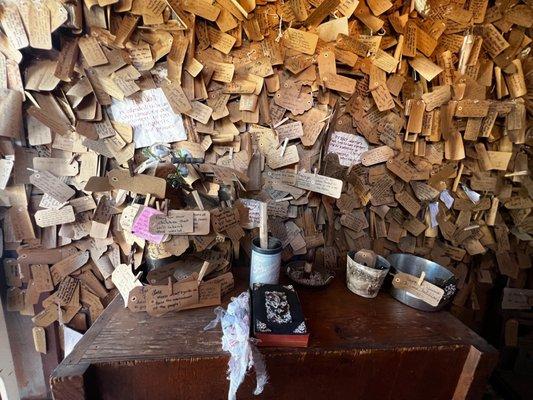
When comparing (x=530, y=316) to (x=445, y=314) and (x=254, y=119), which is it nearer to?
(x=445, y=314)

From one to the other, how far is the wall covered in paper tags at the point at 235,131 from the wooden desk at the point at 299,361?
12cm

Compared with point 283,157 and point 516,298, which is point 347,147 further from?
point 516,298

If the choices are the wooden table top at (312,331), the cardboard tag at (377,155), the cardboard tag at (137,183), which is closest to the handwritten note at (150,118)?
the cardboard tag at (137,183)

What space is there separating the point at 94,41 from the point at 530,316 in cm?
183

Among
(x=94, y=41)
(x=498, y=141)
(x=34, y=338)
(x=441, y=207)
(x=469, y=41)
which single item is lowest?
(x=34, y=338)

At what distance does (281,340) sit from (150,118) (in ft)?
2.21

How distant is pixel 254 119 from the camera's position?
0.87 meters

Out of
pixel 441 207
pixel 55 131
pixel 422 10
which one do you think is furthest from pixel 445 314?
pixel 55 131

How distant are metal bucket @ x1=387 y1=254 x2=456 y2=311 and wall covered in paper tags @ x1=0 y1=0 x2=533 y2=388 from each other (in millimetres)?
105

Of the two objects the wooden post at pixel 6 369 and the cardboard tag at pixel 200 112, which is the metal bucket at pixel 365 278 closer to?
the cardboard tag at pixel 200 112

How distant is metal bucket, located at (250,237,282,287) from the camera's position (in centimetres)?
78

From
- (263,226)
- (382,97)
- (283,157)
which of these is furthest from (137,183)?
(382,97)

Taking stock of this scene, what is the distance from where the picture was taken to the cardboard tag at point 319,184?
34.9 inches

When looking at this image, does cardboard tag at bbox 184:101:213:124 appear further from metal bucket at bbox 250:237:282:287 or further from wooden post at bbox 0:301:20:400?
wooden post at bbox 0:301:20:400
